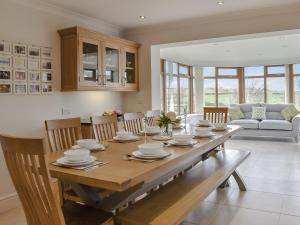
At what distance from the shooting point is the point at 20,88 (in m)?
3.38

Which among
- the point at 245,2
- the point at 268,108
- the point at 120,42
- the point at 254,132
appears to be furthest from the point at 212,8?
the point at 268,108

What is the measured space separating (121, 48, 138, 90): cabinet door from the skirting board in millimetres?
2378

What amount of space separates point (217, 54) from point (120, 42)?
5237mm

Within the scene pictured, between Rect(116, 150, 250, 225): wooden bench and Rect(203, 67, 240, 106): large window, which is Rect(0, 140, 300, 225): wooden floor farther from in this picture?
Rect(203, 67, 240, 106): large window

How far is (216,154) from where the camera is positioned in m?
3.64

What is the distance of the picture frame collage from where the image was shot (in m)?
3.22

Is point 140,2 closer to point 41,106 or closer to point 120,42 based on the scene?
point 120,42

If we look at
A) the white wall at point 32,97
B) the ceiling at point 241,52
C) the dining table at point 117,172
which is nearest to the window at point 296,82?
the ceiling at point 241,52

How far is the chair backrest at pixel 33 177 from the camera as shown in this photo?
1.37 meters

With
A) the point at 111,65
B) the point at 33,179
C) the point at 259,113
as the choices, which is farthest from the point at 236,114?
the point at 33,179

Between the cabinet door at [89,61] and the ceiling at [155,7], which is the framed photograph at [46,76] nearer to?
the cabinet door at [89,61]

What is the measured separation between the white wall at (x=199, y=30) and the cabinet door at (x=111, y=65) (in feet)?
2.10

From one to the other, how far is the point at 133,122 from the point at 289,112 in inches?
227

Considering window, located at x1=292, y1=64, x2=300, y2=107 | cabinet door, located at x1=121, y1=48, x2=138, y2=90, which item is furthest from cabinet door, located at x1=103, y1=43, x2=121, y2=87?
window, located at x1=292, y1=64, x2=300, y2=107
